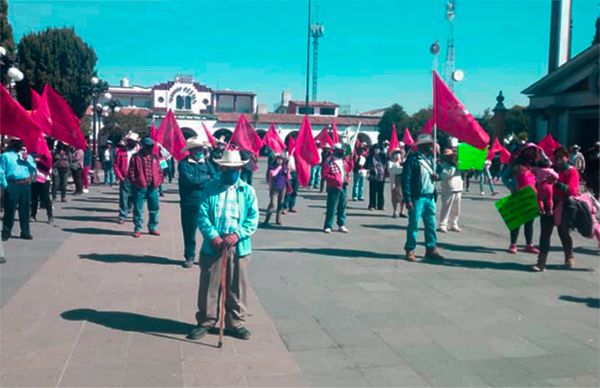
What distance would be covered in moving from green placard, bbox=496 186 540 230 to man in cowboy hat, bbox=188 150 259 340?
5.44 meters

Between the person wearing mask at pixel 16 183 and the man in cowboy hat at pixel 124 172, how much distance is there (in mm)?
1855

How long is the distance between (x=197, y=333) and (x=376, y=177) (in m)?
11.9

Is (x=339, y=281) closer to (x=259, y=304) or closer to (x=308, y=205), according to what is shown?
(x=259, y=304)

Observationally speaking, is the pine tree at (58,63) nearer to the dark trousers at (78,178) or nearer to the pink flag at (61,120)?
the dark trousers at (78,178)

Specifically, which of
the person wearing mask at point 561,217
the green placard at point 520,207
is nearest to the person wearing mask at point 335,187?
the green placard at point 520,207

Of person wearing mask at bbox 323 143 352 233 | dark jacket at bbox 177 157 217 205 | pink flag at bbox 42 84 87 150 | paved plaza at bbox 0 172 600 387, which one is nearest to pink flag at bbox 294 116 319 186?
person wearing mask at bbox 323 143 352 233

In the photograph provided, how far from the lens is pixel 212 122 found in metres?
65.7

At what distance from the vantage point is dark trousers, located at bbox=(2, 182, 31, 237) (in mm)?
10822

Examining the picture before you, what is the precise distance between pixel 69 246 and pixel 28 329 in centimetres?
491

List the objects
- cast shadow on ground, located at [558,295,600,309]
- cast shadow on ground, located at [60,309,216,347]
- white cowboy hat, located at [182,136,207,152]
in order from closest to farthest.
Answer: cast shadow on ground, located at [60,309,216,347] < cast shadow on ground, located at [558,295,600,309] < white cowboy hat, located at [182,136,207,152]

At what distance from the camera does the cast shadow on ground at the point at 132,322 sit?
20.0ft

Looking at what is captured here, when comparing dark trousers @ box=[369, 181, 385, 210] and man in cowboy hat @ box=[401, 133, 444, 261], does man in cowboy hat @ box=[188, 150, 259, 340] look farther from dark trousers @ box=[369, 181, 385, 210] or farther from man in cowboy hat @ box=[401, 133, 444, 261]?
dark trousers @ box=[369, 181, 385, 210]

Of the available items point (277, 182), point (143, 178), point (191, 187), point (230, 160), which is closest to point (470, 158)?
point (277, 182)

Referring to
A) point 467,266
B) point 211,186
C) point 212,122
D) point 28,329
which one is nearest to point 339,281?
point 467,266
